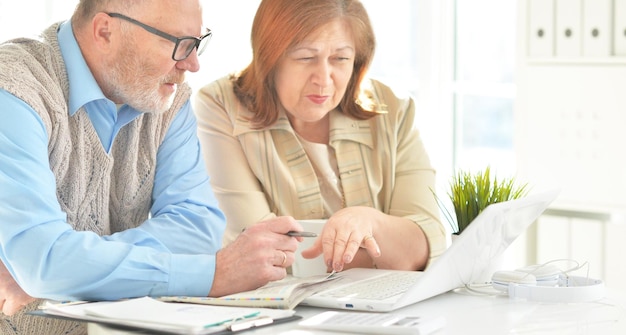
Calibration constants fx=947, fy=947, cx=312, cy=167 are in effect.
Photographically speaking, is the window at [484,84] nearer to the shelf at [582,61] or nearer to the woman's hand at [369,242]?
the shelf at [582,61]

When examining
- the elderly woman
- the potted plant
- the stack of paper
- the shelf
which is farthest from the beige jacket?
the shelf

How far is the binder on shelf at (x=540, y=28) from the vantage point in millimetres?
3549

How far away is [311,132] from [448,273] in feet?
2.62

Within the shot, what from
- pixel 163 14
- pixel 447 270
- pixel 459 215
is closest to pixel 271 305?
pixel 447 270

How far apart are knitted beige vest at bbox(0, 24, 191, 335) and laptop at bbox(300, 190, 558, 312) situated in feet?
1.81

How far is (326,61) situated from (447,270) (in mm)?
771

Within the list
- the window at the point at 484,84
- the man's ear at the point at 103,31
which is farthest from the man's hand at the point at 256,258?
the window at the point at 484,84

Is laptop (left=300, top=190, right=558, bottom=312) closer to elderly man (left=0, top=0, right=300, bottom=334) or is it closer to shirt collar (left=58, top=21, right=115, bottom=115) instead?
elderly man (left=0, top=0, right=300, bottom=334)

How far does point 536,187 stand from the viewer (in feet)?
11.8

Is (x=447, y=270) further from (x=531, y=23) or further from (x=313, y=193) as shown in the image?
(x=531, y=23)

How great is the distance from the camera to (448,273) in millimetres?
1780

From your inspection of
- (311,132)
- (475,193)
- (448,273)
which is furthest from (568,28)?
(448,273)

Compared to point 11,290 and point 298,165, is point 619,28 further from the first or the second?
point 11,290

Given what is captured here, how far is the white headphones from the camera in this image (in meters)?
1.78
